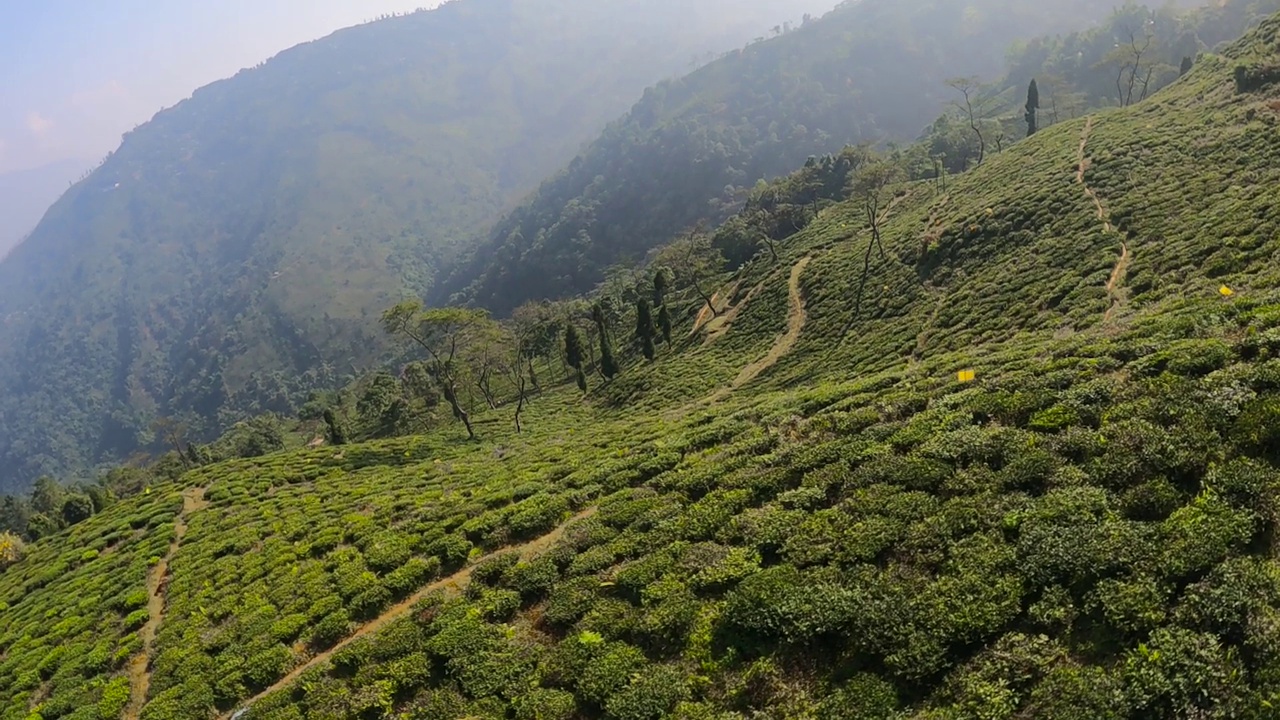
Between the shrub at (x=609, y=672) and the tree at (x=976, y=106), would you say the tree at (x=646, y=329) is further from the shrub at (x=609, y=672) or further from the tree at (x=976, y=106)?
the shrub at (x=609, y=672)

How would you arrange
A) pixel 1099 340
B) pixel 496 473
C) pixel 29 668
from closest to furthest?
pixel 1099 340
pixel 29 668
pixel 496 473

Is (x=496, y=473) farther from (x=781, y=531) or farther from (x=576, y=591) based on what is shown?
(x=781, y=531)

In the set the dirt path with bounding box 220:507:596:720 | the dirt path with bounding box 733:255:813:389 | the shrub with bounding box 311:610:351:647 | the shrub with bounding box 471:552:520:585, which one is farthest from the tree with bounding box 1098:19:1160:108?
the shrub with bounding box 311:610:351:647

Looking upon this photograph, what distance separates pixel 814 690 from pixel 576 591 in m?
7.25

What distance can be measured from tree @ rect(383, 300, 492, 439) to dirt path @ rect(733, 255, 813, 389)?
2757 cm

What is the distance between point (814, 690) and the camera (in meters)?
10.8

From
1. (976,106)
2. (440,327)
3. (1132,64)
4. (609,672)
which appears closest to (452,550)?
(609,672)

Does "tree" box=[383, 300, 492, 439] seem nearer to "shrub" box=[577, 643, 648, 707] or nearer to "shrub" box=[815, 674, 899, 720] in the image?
"shrub" box=[577, 643, 648, 707]

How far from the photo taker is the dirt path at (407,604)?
17750mm

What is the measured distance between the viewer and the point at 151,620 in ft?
84.8

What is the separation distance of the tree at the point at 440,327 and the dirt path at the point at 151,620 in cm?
2260

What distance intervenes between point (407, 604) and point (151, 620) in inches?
601

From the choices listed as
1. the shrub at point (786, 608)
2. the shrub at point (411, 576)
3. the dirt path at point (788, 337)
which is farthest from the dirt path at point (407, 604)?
the dirt path at point (788, 337)

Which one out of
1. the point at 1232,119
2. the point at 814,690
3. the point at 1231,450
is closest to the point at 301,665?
the point at 814,690
